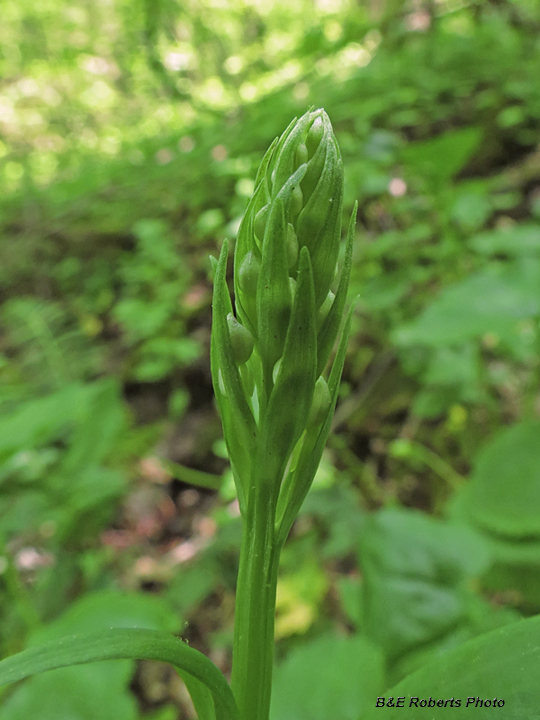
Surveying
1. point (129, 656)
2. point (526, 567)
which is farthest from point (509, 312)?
point (129, 656)

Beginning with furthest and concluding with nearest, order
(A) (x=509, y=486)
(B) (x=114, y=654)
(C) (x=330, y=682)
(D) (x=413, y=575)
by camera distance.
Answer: (A) (x=509, y=486)
(D) (x=413, y=575)
(C) (x=330, y=682)
(B) (x=114, y=654)

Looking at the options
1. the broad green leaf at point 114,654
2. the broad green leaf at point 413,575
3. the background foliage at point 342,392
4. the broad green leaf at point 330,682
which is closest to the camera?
the broad green leaf at point 114,654

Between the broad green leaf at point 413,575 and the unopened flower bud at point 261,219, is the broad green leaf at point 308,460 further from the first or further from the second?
the broad green leaf at point 413,575

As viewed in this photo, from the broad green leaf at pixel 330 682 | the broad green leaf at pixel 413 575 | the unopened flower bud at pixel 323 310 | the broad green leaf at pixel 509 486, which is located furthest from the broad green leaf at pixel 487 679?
the broad green leaf at pixel 509 486

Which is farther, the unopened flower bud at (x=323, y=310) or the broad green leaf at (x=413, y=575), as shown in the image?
the broad green leaf at (x=413, y=575)

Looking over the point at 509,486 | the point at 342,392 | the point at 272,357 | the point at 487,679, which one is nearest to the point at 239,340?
the point at 272,357

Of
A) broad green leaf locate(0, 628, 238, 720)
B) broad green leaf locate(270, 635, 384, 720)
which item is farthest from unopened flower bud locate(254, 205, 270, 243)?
broad green leaf locate(270, 635, 384, 720)

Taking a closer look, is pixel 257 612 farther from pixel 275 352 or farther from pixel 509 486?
pixel 509 486
